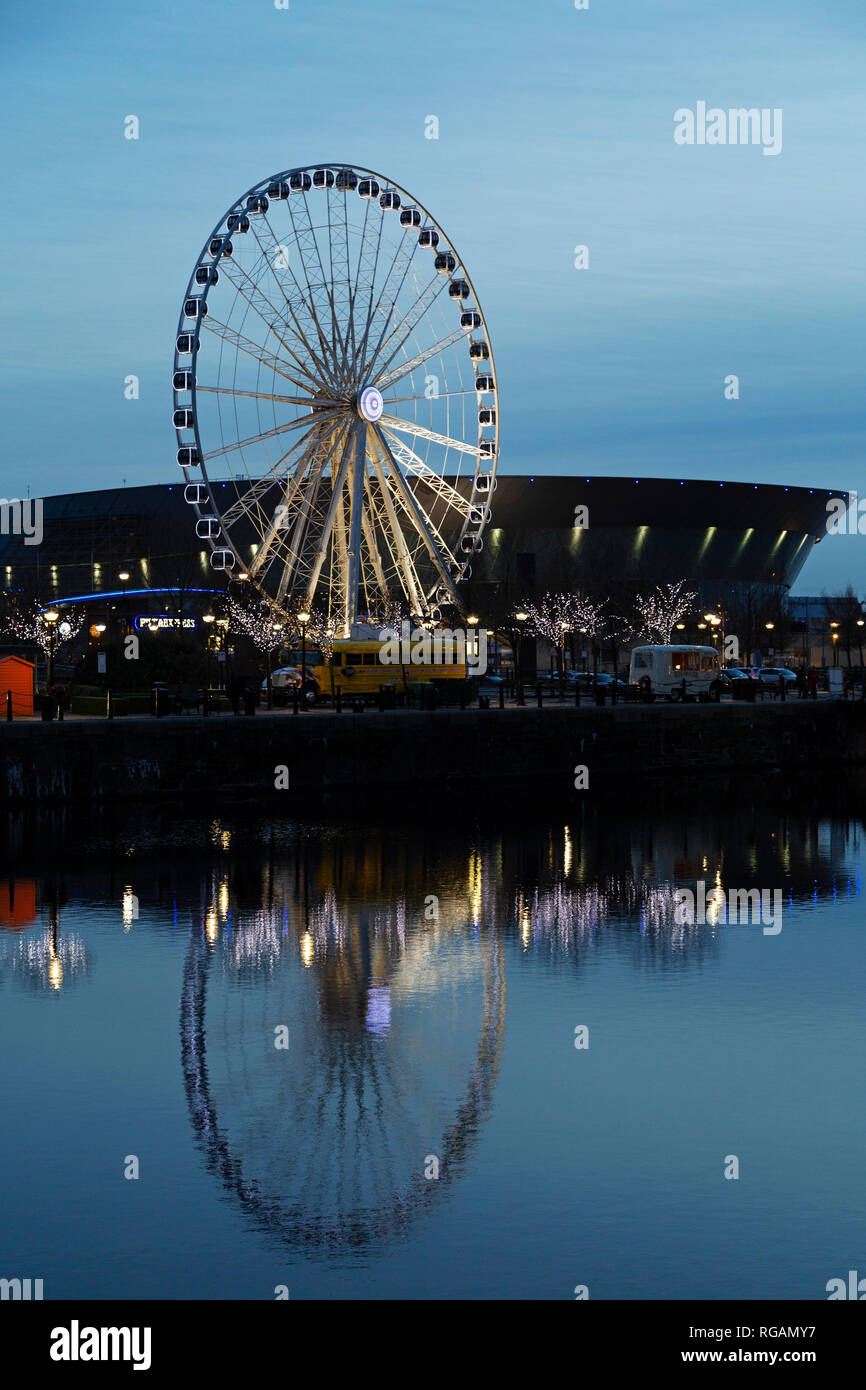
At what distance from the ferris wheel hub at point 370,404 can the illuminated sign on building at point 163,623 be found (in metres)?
20.9

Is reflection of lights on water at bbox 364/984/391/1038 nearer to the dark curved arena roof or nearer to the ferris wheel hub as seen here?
the ferris wheel hub

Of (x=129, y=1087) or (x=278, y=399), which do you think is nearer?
(x=129, y=1087)

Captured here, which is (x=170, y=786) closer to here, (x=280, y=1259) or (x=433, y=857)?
(x=433, y=857)

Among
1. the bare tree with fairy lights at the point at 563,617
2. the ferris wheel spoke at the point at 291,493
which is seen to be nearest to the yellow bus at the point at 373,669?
the ferris wheel spoke at the point at 291,493

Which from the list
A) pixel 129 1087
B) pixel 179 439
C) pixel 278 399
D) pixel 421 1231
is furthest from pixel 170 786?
pixel 421 1231

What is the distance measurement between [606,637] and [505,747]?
2444 inches

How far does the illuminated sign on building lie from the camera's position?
80.3 meters

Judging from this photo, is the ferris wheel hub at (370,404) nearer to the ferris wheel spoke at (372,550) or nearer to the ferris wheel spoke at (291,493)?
the ferris wheel spoke at (291,493)

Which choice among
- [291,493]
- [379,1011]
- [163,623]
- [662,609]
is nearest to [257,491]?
[291,493]

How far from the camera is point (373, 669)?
65.6 m

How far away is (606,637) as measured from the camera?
115m

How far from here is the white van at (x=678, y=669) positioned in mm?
74500

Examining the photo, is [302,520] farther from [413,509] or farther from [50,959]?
[50,959]

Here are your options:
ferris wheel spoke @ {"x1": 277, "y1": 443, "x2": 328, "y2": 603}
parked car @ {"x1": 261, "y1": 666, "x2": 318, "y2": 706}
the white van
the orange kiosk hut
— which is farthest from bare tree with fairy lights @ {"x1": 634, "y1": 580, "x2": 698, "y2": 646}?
the orange kiosk hut
